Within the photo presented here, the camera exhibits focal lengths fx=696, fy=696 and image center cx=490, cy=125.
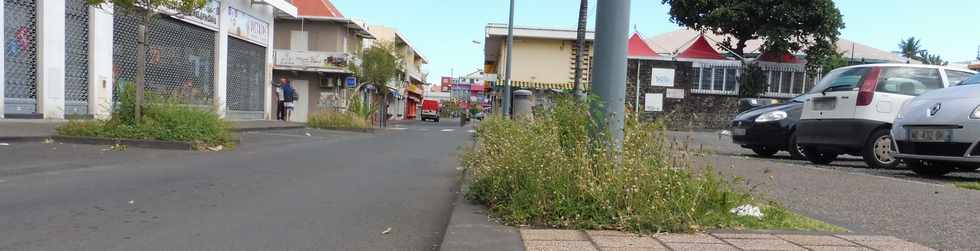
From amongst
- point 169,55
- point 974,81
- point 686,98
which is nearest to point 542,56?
point 686,98

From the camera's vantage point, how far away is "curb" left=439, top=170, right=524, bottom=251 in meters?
3.58

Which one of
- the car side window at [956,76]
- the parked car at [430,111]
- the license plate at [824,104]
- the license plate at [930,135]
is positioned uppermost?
the car side window at [956,76]

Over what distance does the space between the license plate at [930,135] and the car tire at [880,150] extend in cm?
132

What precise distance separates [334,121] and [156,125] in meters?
11.2

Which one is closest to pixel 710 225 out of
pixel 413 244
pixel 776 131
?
pixel 413 244

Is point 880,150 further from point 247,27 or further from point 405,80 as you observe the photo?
point 405,80

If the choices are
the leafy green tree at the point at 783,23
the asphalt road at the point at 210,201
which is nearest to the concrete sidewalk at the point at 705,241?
the asphalt road at the point at 210,201

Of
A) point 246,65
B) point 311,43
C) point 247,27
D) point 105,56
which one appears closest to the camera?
point 105,56

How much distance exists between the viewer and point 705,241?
142 inches

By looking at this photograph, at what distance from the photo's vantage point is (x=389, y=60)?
3325 cm

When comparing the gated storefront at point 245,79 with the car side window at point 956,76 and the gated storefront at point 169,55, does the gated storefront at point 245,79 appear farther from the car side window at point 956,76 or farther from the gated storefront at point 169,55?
the car side window at point 956,76

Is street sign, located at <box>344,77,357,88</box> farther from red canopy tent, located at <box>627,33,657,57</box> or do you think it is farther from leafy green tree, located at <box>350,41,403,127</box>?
red canopy tent, located at <box>627,33,657,57</box>

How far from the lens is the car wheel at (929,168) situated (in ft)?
26.0

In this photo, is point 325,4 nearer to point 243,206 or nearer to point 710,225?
point 243,206
